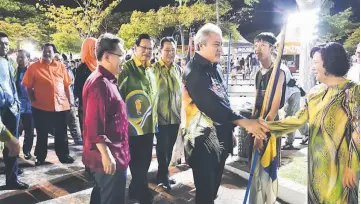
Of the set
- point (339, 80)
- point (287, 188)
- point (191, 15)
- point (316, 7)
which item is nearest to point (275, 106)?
point (339, 80)

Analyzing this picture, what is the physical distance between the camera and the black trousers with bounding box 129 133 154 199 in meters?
4.02

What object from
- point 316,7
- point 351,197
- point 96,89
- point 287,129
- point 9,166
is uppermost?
point 316,7

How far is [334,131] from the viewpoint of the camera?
2512mm

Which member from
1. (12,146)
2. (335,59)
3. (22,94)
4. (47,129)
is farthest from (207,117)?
(22,94)

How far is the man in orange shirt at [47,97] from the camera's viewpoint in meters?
5.52

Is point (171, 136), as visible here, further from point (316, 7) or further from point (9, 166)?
point (316, 7)

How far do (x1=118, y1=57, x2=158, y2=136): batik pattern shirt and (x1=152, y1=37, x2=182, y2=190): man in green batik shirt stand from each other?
1.95ft

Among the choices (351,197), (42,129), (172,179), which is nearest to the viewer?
(351,197)

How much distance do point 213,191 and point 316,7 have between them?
20.4ft

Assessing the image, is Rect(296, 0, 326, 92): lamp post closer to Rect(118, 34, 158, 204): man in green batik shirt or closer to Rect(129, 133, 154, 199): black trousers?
Rect(118, 34, 158, 204): man in green batik shirt

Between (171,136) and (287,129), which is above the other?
(287,129)

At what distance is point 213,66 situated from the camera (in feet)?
10.2

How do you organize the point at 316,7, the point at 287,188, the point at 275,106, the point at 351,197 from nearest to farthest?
the point at 351,197 → the point at 275,106 → the point at 287,188 → the point at 316,7

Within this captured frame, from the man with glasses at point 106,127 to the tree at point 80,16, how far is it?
2510cm
